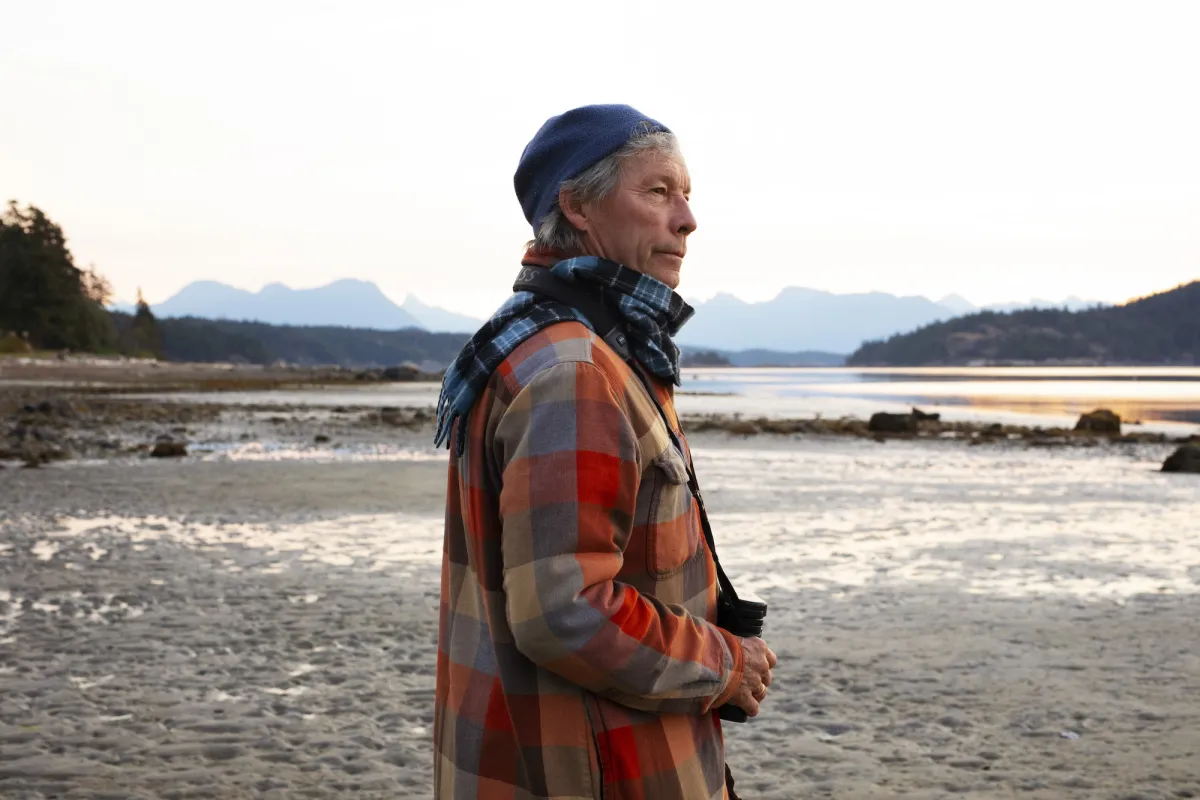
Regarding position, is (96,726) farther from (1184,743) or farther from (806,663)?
(1184,743)

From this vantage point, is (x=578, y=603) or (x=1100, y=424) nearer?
(x=578, y=603)

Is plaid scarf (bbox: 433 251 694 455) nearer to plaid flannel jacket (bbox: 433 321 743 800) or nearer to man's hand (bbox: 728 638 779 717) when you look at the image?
plaid flannel jacket (bbox: 433 321 743 800)

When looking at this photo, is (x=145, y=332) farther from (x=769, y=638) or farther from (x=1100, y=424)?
(x=769, y=638)

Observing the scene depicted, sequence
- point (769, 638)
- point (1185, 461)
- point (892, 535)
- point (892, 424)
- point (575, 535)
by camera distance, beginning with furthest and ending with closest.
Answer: point (892, 424) → point (1185, 461) → point (892, 535) → point (769, 638) → point (575, 535)

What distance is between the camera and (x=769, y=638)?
7656 millimetres

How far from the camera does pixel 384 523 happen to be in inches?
520

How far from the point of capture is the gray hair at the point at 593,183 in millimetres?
2248

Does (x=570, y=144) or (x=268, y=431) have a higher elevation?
(x=570, y=144)

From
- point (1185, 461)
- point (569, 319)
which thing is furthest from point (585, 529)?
point (1185, 461)

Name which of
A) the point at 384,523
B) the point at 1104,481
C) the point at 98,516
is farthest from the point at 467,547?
the point at 1104,481

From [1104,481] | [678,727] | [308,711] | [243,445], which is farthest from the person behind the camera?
[243,445]

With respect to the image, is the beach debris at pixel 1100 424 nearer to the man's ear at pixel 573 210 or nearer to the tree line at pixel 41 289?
the man's ear at pixel 573 210

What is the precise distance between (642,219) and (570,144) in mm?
226

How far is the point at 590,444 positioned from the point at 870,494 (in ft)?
51.9
